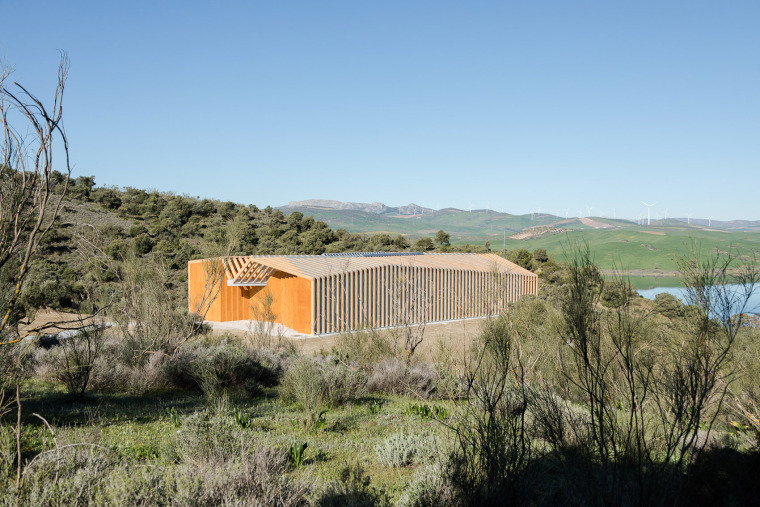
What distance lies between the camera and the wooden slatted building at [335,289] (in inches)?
534

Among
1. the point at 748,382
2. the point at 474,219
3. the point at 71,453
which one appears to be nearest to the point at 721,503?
the point at 748,382

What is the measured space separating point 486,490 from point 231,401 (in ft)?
12.0

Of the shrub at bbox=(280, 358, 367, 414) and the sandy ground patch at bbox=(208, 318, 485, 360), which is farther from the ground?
the shrub at bbox=(280, 358, 367, 414)

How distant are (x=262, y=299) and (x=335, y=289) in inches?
101

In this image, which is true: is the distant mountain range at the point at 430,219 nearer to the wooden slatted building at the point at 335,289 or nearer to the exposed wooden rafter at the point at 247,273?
the wooden slatted building at the point at 335,289

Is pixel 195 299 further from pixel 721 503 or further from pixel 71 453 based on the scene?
pixel 721 503

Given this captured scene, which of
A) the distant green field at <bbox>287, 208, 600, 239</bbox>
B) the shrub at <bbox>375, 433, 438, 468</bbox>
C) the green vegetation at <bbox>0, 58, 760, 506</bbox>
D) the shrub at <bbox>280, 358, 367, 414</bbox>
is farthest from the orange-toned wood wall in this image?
the distant green field at <bbox>287, 208, 600, 239</bbox>

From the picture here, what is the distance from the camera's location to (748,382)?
4648 mm

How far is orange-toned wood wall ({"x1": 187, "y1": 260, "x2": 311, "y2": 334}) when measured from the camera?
541 inches

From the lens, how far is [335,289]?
1389 centimetres

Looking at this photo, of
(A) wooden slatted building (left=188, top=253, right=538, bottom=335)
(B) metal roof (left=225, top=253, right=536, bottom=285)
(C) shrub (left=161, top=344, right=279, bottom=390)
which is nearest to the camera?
(C) shrub (left=161, top=344, right=279, bottom=390)

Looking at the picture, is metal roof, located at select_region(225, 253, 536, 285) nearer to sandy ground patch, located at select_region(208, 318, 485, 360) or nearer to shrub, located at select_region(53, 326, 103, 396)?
sandy ground patch, located at select_region(208, 318, 485, 360)

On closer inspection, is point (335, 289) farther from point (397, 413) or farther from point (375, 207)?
point (375, 207)

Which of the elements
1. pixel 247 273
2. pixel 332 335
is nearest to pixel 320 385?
pixel 332 335
